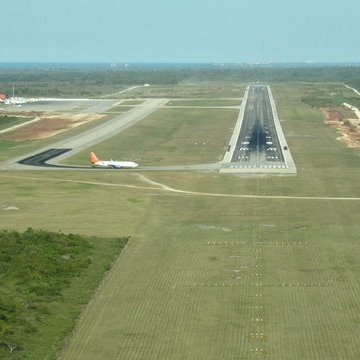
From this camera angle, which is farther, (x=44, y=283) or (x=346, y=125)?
(x=346, y=125)

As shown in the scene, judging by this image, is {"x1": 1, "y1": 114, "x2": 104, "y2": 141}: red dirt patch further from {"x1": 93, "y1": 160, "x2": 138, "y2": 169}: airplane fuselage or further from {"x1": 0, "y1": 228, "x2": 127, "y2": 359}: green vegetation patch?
{"x1": 0, "y1": 228, "x2": 127, "y2": 359}: green vegetation patch

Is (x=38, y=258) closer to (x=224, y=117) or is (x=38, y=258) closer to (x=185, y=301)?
(x=185, y=301)

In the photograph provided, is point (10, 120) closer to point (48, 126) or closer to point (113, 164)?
point (48, 126)

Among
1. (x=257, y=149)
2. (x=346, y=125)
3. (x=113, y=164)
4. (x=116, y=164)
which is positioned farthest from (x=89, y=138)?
(x=346, y=125)

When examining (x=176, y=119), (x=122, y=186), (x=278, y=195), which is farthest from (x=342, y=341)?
(x=176, y=119)

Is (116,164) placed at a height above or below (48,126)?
above

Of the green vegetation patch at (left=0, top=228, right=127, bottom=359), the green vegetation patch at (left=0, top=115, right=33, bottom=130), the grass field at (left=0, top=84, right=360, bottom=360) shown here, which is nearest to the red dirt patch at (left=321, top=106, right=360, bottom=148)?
the grass field at (left=0, top=84, right=360, bottom=360)

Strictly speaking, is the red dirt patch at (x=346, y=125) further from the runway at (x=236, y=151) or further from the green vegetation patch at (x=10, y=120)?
the green vegetation patch at (x=10, y=120)
